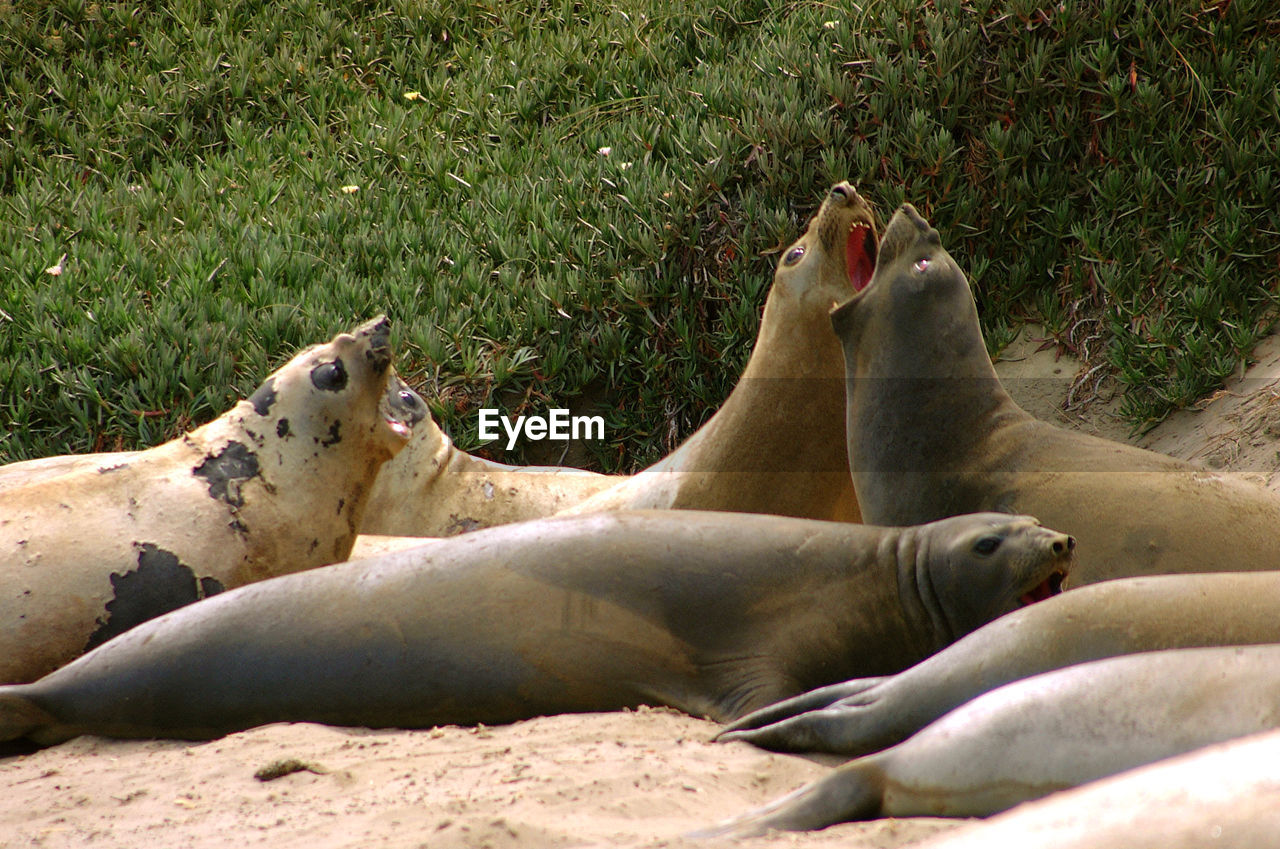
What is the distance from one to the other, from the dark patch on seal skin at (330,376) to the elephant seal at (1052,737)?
7.99ft

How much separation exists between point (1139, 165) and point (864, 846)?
187 inches

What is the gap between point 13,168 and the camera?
8727mm

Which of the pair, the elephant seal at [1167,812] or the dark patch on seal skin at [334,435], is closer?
the elephant seal at [1167,812]

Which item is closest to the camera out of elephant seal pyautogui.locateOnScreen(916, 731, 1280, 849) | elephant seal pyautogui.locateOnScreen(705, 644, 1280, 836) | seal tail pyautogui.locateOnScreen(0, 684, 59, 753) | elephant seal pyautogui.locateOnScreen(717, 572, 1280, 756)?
elephant seal pyautogui.locateOnScreen(916, 731, 1280, 849)

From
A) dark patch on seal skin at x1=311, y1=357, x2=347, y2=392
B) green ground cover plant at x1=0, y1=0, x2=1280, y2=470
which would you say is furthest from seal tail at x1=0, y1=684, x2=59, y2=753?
green ground cover plant at x1=0, y1=0, x2=1280, y2=470

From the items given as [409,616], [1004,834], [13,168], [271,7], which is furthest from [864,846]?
[271,7]

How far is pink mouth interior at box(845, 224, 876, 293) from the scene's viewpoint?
4.27 meters

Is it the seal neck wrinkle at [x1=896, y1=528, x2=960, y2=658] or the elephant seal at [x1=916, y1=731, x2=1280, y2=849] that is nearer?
the elephant seal at [x1=916, y1=731, x2=1280, y2=849]

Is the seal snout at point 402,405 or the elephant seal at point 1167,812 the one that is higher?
the seal snout at point 402,405

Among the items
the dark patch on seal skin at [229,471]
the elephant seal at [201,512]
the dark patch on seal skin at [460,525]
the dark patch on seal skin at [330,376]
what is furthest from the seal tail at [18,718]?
the dark patch on seal skin at [460,525]

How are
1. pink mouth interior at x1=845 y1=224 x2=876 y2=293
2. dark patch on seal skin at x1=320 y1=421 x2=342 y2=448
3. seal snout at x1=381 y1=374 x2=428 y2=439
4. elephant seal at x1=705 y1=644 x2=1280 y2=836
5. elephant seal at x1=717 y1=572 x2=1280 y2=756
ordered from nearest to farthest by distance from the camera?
elephant seal at x1=705 y1=644 x2=1280 y2=836, elephant seal at x1=717 y1=572 x2=1280 y2=756, dark patch on seal skin at x1=320 y1=421 x2=342 y2=448, pink mouth interior at x1=845 y1=224 x2=876 y2=293, seal snout at x1=381 y1=374 x2=428 y2=439

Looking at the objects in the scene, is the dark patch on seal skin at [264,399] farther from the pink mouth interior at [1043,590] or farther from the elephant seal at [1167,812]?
the elephant seal at [1167,812]

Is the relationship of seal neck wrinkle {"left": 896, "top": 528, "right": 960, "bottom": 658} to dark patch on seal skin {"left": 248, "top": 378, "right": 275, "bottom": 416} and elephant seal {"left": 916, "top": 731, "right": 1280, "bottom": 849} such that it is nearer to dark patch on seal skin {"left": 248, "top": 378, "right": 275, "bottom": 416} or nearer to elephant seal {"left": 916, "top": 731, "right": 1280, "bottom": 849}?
elephant seal {"left": 916, "top": 731, "right": 1280, "bottom": 849}

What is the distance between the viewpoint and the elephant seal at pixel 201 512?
330 cm
